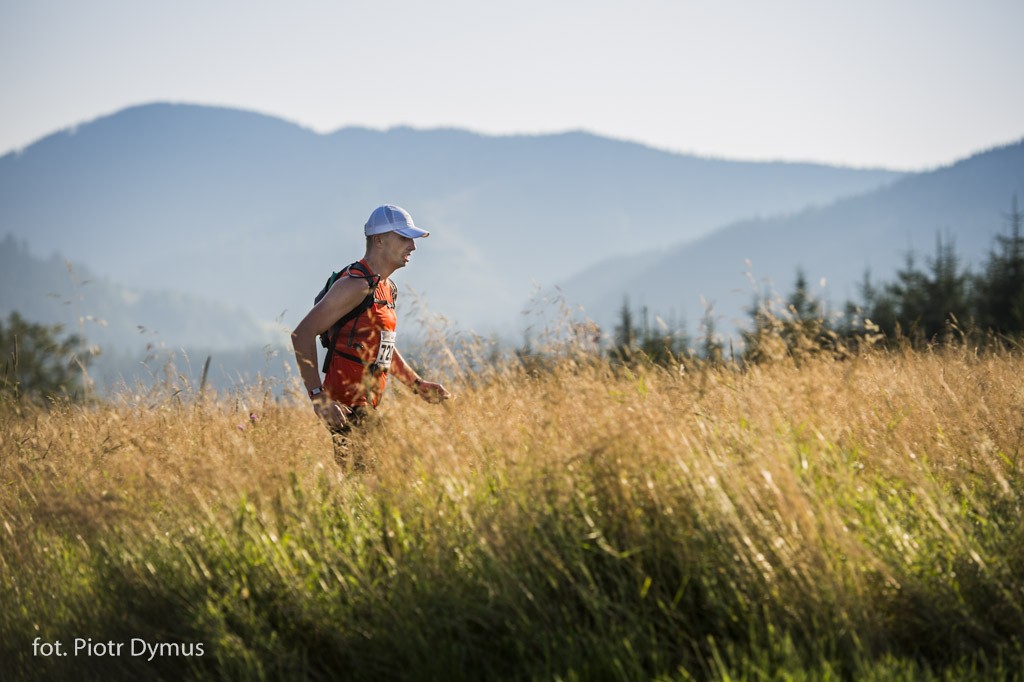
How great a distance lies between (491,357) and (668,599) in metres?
2.93

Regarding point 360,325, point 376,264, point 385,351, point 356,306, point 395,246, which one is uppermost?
point 395,246

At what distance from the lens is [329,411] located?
191 inches

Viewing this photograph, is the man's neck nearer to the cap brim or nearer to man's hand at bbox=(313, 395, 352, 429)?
the cap brim

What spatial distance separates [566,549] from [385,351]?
2.43 meters

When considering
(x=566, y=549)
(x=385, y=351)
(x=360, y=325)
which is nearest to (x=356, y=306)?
(x=360, y=325)

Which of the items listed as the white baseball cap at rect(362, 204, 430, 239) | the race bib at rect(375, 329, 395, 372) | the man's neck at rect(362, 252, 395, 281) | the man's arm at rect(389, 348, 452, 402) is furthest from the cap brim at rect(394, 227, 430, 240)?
the man's arm at rect(389, 348, 452, 402)

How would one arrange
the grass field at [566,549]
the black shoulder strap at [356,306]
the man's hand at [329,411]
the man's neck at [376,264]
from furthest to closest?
the man's neck at [376,264], the black shoulder strap at [356,306], the man's hand at [329,411], the grass field at [566,549]

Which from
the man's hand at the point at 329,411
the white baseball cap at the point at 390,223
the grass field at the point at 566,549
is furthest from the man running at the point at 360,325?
the grass field at the point at 566,549

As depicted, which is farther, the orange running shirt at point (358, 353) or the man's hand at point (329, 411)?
the orange running shirt at point (358, 353)

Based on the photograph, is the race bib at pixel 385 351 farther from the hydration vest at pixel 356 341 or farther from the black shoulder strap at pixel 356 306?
the black shoulder strap at pixel 356 306

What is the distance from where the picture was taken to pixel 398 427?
438cm

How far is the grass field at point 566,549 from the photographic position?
3.18m

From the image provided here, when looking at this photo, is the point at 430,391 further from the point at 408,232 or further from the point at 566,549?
the point at 566,549

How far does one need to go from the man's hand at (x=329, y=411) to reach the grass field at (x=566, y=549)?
0.74 ft
